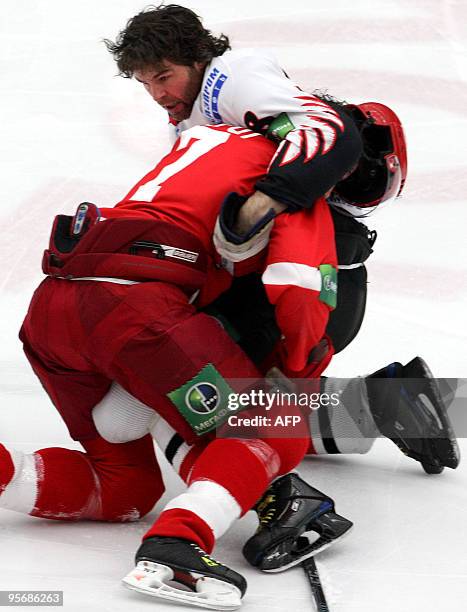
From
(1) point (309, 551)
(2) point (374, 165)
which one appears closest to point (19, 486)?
(1) point (309, 551)

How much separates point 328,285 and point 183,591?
1.67 feet

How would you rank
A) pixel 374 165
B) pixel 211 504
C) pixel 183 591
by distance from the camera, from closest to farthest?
pixel 183 591
pixel 211 504
pixel 374 165

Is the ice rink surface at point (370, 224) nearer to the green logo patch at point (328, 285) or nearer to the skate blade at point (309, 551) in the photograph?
the skate blade at point (309, 551)

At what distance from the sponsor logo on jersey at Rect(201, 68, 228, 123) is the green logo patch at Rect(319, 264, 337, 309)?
36cm

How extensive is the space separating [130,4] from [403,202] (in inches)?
58.5

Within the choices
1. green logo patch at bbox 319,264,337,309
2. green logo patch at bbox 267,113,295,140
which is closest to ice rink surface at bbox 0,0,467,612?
green logo patch at bbox 319,264,337,309

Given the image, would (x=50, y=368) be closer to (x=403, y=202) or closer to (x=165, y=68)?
(x=165, y=68)

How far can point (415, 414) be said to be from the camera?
2.00 meters

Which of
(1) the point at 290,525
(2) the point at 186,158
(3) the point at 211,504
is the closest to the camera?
(3) the point at 211,504

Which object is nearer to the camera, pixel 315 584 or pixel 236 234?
pixel 315 584

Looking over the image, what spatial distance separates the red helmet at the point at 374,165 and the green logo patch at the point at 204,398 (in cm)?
49

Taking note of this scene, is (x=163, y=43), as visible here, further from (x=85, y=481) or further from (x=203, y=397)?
(x=85, y=481)

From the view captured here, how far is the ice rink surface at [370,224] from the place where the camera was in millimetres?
1572

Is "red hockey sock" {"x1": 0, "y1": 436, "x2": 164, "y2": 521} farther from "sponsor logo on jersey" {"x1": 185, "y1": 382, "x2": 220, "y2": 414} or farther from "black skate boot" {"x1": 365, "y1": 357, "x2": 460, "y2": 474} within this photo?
"black skate boot" {"x1": 365, "y1": 357, "x2": 460, "y2": 474}
